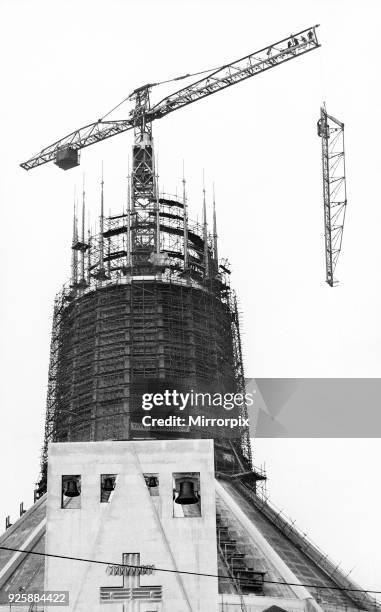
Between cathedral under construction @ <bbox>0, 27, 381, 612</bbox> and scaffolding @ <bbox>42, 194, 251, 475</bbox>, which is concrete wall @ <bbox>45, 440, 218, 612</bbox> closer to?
cathedral under construction @ <bbox>0, 27, 381, 612</bbox>

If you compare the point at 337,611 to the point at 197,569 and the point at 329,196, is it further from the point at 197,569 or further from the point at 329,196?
the point at 329,196

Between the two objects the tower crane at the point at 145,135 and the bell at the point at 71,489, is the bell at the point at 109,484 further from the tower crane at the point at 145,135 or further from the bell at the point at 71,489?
the tower crane at the point at 145,135

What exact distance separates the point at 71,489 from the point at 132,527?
114 inches

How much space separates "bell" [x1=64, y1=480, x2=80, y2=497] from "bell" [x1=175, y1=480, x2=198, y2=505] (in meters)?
4.03

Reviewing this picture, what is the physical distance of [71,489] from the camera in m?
46.5

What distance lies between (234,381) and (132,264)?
12.7 metres

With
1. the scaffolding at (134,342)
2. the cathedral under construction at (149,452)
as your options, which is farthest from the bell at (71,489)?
the scaffolding at (134,342)

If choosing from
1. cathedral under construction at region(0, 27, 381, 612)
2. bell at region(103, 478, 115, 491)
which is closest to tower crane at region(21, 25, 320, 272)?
cathedral under construction at region(0, 27, 381, 612)

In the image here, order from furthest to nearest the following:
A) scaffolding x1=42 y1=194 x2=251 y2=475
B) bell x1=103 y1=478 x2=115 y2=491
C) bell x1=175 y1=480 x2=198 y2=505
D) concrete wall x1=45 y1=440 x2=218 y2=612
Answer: scaffolding x1=42 y1=194 x2=251 y2=475, bell x1=103 y1=478 x2=115 y2=491, bell x1=175 y1=480 x2=198 y2=505, concrete wall x1=45 y1=440 x2=218 y2=612

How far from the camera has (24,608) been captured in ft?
203

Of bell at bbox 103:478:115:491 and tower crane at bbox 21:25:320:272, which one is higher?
tower crane at bbox 21:25:320:272

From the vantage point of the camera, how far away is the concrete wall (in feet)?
148

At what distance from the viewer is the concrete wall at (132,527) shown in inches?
1770

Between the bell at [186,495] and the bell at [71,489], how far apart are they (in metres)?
4.03
